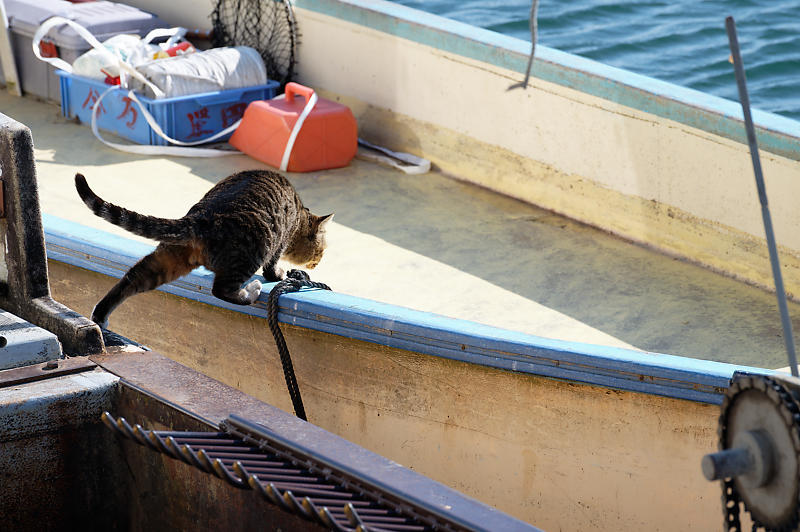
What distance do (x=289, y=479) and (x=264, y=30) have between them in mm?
3385

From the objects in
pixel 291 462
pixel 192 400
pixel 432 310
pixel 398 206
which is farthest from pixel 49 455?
pixel 398 206

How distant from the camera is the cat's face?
3223mm

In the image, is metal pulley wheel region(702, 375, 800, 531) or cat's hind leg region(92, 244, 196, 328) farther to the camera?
cat's hind leg region(92, 244, 196, 328)

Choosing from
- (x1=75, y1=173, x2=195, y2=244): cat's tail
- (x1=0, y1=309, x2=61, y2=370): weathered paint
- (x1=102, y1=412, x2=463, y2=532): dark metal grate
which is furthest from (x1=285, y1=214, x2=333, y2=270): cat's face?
(x1=102, y1=412, x2=463, y2=532): dark metal grate

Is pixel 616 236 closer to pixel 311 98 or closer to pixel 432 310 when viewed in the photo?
pixel 432 310

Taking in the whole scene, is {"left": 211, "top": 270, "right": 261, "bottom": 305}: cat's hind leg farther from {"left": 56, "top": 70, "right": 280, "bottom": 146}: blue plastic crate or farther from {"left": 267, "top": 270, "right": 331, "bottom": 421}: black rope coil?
{"left": 56, "top": 70, "right": 280, "bottom": 146}: blue plastic crate

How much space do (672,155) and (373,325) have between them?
1431 mm

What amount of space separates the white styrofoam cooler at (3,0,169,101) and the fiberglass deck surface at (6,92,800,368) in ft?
1.66

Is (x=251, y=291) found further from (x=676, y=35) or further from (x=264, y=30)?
(x=676, y=35)

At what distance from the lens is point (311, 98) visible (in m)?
4.19

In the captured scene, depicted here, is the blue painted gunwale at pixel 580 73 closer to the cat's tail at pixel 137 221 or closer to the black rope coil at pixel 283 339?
the black rope coil at pixel 283 339

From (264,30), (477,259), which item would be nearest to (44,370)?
(477,259)

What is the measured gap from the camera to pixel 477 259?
11.5ft

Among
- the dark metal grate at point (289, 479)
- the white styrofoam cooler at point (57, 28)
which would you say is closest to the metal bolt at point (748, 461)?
the dark metal grate at point (289, 479)
